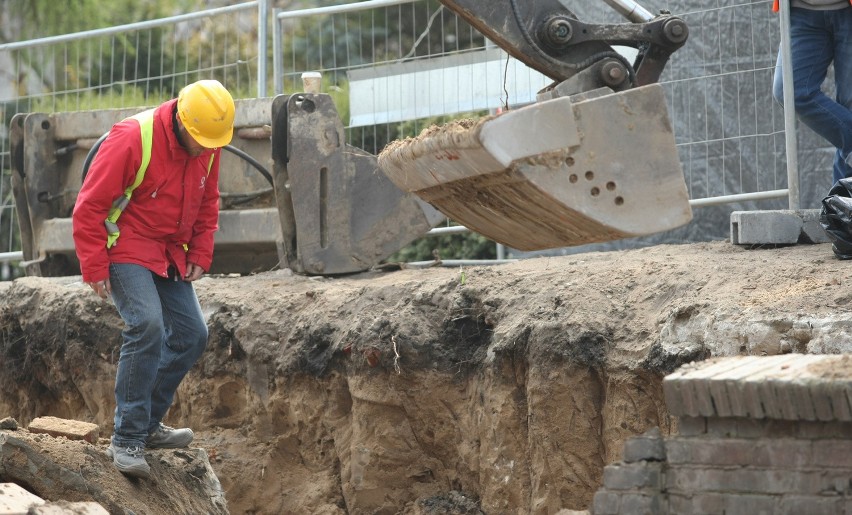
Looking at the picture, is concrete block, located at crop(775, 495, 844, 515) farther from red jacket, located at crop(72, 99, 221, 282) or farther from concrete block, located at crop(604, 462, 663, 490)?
red jacket, located at crop(72, 99, 221, 282)

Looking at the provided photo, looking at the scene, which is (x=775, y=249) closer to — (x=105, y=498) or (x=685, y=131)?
(x=685, y=131)

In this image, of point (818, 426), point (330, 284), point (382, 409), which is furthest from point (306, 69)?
point (818, 426)

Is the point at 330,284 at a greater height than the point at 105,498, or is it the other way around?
the point at 330,284

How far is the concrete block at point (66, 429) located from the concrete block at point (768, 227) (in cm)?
378

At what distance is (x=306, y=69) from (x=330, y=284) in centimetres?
310

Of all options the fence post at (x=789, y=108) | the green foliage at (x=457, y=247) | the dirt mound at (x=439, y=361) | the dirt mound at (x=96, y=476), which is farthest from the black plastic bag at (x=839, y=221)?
the green foliage at (x=457, y=247)

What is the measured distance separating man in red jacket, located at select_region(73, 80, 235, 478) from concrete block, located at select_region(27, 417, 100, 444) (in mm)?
365

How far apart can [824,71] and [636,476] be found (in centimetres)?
398

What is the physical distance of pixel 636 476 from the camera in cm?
449

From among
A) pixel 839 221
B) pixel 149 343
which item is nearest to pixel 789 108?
pixel 839 221

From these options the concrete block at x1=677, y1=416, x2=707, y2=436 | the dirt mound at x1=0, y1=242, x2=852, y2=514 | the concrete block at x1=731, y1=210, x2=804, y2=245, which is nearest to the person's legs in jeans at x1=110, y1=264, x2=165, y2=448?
the dirt mound at x1=0, y1=242, x2=852, y2=514

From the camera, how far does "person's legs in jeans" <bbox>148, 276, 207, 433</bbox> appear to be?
632cm

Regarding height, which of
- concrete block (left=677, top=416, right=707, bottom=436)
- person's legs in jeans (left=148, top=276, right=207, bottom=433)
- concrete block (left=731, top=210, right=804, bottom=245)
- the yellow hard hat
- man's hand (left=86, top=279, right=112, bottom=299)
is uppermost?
the yellow hard hat

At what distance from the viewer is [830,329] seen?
219 inches
